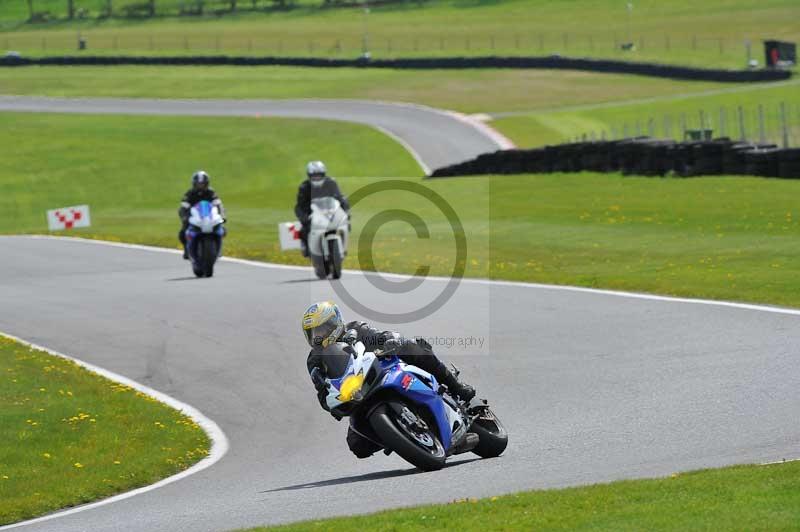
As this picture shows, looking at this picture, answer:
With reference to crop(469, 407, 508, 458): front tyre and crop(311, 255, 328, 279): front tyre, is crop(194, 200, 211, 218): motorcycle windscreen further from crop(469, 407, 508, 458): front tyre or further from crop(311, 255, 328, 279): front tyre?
crop(469, 407, 508, 458): front tyre

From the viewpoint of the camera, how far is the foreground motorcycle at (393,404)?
9938mm

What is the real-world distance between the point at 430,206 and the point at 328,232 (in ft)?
52.8

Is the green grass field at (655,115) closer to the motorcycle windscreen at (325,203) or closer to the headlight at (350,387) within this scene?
the motorcycle windscreen at (325,203)

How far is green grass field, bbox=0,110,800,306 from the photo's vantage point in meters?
21.7

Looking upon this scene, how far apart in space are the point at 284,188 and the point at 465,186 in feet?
32.7

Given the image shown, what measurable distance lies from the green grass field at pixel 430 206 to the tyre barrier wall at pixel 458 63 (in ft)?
61.5

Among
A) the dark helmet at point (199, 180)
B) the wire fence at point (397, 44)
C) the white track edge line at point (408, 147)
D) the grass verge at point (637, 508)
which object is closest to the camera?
the grass verge at point (637, 508)

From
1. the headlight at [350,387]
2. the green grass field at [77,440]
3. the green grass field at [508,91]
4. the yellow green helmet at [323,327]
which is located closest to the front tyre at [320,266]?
the green grass field at [77,440]

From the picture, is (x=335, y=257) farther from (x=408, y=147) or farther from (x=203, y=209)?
(x=408, y=147)

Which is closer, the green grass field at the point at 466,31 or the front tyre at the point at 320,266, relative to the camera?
the front tyre at the point at 320,266

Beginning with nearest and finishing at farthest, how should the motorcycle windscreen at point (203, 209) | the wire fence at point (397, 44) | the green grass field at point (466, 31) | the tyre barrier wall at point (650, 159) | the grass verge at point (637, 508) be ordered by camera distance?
the grass verge at point (637, 508) → the motorcycle windscreen at point (203, 209) → the tyre barrier wall at point (650, 159) → the wire fence at point (397, 44) → the green grass field at point (466, 31)

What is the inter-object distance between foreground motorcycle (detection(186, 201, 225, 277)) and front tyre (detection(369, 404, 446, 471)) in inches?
560

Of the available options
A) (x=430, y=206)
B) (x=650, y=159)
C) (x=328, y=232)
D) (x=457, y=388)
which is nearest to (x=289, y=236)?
(x=328, y=232)

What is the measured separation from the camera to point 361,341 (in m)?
10.2
